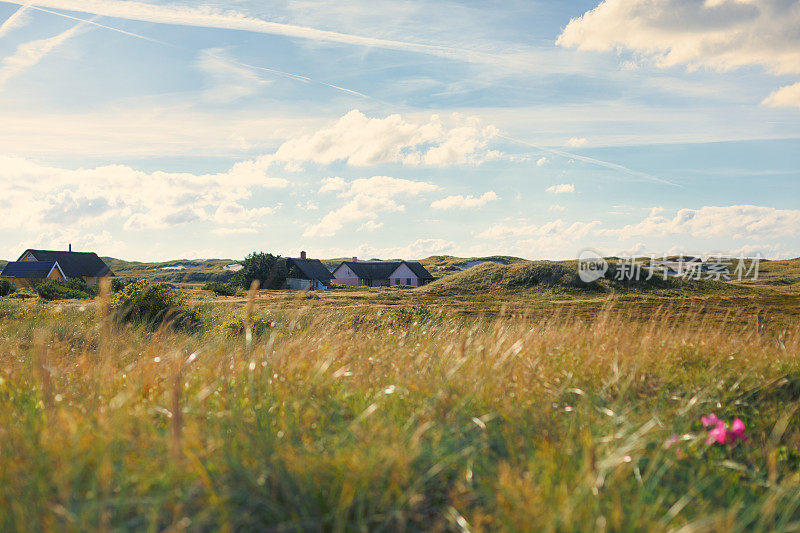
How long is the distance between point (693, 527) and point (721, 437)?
6.32 ft

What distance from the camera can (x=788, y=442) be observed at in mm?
5125

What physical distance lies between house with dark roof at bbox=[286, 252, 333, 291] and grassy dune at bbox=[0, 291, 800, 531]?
54.9 m

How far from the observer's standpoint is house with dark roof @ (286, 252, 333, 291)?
6116 centimetres

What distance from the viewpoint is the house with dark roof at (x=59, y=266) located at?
53.8m

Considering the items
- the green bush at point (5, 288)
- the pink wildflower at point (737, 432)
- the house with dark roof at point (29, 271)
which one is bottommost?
the green bush at point (5, 288)

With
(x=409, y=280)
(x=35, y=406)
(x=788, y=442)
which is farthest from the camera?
(x=409, y=280)

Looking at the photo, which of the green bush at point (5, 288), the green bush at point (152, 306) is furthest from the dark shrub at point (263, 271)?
the green bush at point (152, 306)

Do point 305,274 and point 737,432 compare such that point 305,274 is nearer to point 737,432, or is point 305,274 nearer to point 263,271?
point 263,271

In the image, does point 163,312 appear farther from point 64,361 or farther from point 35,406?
point 35,406

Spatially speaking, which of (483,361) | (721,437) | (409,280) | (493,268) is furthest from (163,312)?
(409,280)

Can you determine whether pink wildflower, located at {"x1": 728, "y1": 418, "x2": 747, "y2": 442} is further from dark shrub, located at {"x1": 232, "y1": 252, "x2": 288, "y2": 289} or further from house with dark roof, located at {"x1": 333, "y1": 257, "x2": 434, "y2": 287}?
house with dark roof, located at {"x1": 333, "y1": 257, "x2": 434, "y2": 287}

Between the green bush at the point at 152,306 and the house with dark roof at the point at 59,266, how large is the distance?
155ft

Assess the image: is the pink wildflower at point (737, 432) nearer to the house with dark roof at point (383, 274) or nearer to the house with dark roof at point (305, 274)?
the house with dark roof at point (305, 274)

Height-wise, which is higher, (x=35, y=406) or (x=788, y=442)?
(x=35, y=406)
